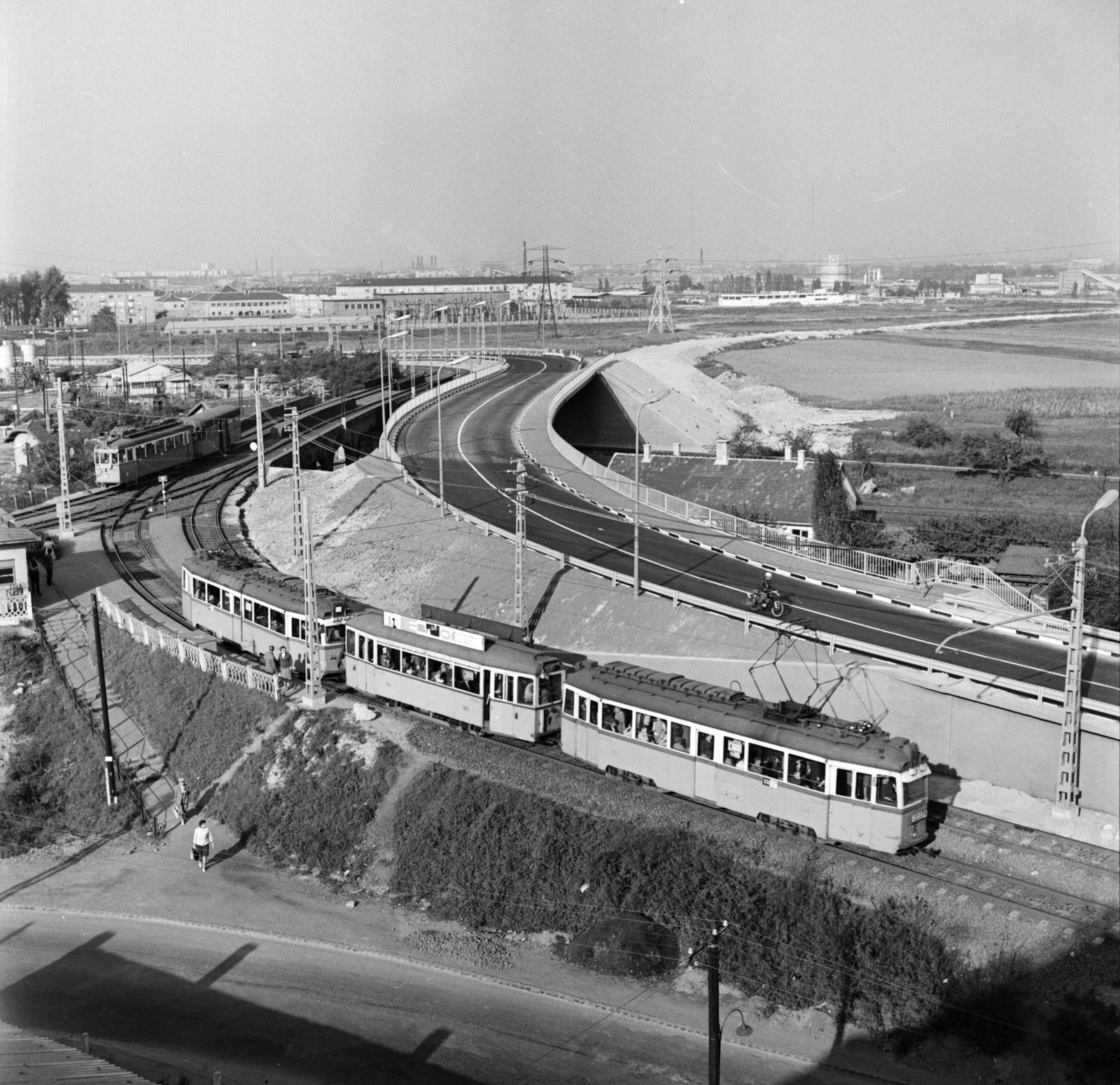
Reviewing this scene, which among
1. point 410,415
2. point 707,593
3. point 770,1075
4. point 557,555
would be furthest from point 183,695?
point 410,415

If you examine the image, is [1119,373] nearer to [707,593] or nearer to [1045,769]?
[707,593]

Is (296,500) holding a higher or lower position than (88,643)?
higher

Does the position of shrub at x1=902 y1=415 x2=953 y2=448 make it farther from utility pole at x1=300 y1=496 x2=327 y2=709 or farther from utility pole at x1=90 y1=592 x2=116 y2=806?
utility pole at x1=90 y1=592 x2=116 y2=806

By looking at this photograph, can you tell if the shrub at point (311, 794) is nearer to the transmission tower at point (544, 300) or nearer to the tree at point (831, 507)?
the tree at point (831, 507)

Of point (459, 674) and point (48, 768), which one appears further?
point (48, 768)

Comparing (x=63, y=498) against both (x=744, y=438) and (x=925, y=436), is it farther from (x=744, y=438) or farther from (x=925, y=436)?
(x=925, y=436)

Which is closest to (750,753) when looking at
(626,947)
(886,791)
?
(886,791)
